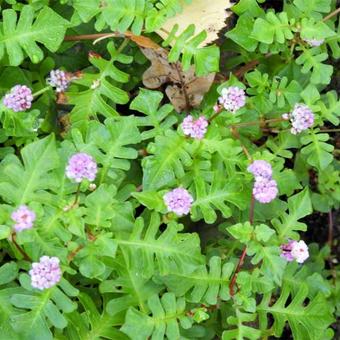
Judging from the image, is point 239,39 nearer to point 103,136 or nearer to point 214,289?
point 103,136

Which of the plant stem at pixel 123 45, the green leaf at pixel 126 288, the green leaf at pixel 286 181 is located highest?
the plant stem at pixel 123 45

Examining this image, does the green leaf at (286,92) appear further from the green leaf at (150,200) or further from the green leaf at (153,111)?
the green leaf at (150,200)

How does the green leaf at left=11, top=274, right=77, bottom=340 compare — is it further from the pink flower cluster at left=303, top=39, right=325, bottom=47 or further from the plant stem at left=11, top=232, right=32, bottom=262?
the pink flower cluster at left=303, top=39, right=325, bottom=47

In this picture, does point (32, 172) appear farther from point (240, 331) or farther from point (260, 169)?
point (240, 331)

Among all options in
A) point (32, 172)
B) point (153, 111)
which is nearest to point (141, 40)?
point (153, 111)

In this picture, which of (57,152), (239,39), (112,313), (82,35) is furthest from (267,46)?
(112,313)

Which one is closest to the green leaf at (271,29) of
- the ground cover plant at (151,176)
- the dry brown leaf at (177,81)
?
the ground cover plant at (151,176)

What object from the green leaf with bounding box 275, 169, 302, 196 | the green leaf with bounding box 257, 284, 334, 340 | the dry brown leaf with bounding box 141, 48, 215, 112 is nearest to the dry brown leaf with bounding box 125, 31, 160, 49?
the dry brown leaf with bounding box 141, 48, 215, 112

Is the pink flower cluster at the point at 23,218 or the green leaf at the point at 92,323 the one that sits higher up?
the pink flower cluster at the point at 23,218
